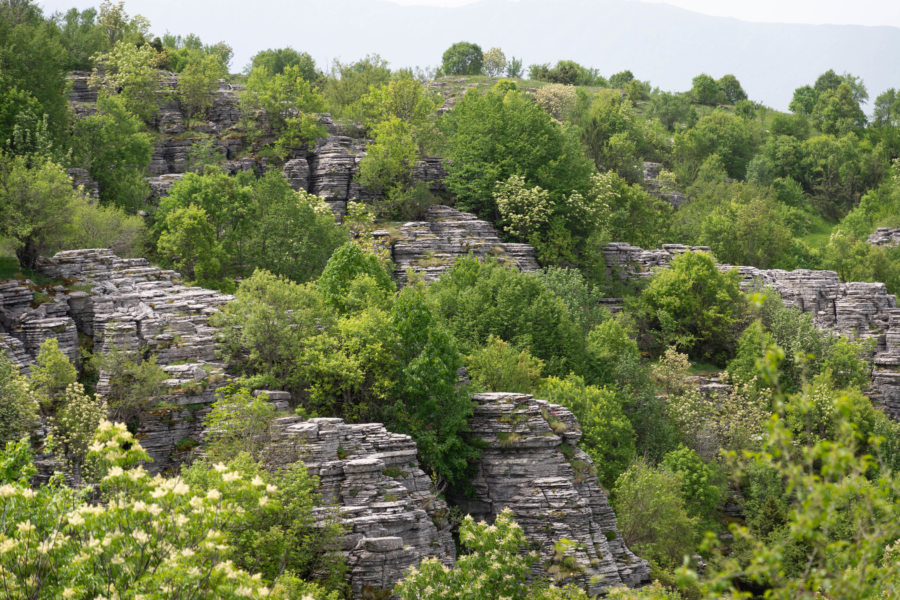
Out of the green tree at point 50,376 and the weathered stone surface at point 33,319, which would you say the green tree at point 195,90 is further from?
the green tree at point 50,376

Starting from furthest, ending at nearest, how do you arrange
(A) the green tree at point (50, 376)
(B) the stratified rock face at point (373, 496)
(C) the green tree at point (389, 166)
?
1. (C) the green tree at point (389, 166)
2. (A) the green tree at point (50, 376)
3. (B) the stratified rock face at point (373, 496)

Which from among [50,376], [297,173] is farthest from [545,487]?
[297,173]

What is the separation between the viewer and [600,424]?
60.2 m

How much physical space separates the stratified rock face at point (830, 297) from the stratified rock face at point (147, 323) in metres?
50.8

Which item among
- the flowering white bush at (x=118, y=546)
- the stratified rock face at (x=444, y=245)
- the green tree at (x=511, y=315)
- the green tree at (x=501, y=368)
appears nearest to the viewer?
the flowering white bush at (x=118, y=546)

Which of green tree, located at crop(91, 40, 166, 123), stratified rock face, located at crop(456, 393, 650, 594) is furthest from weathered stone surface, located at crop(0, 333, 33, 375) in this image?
green tree, located at crop(91, 40, 166, 123)

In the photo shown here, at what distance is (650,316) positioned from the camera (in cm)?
8644

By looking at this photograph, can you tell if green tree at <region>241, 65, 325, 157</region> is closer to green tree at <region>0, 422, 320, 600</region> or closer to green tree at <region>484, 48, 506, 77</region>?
green tree at <region>0, 422, 320, 600</region>

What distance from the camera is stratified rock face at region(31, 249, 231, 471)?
43250 mm

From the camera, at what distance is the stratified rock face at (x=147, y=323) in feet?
142

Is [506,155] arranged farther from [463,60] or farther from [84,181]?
[463,60]

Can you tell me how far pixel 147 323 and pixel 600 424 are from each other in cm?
2999

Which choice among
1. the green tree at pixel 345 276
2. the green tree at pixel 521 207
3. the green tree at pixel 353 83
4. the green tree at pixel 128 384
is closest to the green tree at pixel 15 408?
the green tree at pixel 128 384

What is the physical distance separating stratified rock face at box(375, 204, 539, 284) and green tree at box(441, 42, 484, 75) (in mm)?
96147
